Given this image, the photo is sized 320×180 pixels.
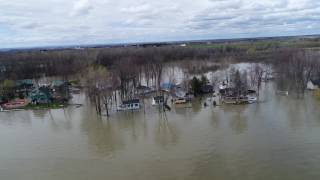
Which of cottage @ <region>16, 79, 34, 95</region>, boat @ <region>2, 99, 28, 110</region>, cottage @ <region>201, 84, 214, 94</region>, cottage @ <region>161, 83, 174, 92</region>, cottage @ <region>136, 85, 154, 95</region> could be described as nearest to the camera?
boat @ <region>2, 99, 28, 110</region>

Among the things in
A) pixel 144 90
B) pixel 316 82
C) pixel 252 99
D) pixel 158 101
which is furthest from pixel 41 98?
pixel 316 82

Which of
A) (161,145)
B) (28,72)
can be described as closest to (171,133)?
(161,145)

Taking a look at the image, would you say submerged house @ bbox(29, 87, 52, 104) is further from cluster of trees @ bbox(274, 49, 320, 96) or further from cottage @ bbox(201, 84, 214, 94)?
cluster of trees @ bbox(274, 49, 320, 96)

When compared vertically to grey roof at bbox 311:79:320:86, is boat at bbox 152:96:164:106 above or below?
below

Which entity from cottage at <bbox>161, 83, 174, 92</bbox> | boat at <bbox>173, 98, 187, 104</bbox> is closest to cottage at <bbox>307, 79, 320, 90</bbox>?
boat at <bbox>173, 98, 187, 104</bbox>

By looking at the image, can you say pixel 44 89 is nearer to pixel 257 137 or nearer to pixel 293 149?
pixel 257 137

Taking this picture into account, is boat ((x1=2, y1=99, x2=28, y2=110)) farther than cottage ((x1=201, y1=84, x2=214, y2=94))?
No

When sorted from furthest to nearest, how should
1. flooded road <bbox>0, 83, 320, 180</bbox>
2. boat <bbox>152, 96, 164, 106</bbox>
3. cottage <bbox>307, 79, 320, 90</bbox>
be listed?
cottage <bbox>307, 79, 320, 90</bbox> → boat <bbox>152, 96, 164, 106</bbox> → flooded road <bbox>0, 83, 320, 180</bbox>
